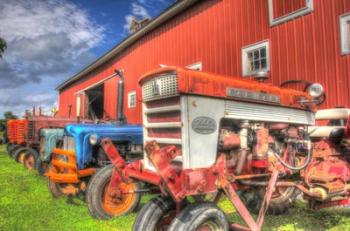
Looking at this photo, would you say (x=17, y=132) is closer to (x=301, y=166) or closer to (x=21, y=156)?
(x=21, y=156)

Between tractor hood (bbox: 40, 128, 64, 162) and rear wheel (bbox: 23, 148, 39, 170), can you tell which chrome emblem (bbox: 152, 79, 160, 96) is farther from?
rear wheel (bbox: 23, 148, 39, 170)

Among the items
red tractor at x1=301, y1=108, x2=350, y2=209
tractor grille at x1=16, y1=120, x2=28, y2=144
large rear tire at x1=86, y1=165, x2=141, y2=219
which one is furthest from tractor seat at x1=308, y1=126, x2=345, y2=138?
tractor grille at x1=16, y1=120, x2=28, y2=144

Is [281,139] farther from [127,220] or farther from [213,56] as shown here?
[213,56]

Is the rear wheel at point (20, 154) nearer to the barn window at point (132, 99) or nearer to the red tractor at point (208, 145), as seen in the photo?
the barn window at point (132, 99)

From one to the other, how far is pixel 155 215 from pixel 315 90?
222 centimetres

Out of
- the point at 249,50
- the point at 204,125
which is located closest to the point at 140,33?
the point at 249,50

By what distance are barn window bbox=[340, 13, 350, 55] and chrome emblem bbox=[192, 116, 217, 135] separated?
4.30 meters

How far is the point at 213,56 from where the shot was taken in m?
8.96

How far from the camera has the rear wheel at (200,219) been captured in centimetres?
245

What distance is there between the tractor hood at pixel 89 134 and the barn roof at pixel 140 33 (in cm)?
550

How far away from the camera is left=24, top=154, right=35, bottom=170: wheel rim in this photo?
9912 millimetres

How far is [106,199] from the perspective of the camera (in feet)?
14.5

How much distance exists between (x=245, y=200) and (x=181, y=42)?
7.03 metres

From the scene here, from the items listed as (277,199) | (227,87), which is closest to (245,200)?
(277,199)
